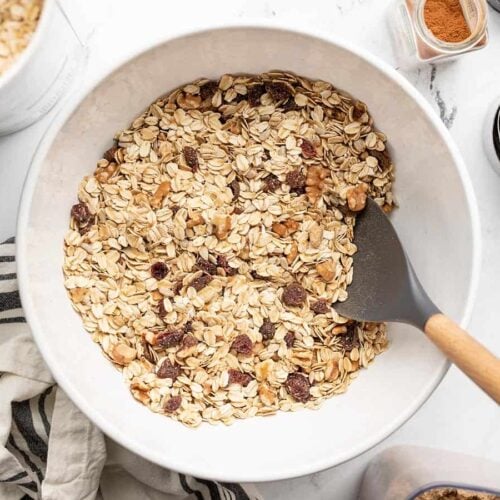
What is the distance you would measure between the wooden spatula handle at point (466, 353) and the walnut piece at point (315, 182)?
0.79 feet

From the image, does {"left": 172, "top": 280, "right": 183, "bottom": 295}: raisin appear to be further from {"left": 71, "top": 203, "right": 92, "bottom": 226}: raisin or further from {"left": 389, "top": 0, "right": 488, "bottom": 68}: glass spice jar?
{"left": 389, "top": 0, "right": 488, "bottom": 68}: glass spice jar

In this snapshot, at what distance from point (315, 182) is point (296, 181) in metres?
0.03

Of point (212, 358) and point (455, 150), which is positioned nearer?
point (455, 150)

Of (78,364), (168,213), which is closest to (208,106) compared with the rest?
(168,213)

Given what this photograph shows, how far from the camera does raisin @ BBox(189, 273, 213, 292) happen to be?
1020 millimetres

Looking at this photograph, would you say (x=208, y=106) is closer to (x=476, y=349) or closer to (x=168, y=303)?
(x=168, y=303)

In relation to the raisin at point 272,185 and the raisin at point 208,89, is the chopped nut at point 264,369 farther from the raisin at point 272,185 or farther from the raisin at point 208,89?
the raisin at point 208,89

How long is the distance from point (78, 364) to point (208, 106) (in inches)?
15.1

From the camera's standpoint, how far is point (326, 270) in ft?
3.34

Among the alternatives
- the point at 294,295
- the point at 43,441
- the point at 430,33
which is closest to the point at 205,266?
the point at 294,295

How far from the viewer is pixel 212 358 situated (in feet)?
3.33

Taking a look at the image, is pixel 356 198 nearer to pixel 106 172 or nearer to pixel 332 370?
pixel 332 370

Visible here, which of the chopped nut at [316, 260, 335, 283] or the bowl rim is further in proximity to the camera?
the chopped nut at [316, 260, 335, 283]

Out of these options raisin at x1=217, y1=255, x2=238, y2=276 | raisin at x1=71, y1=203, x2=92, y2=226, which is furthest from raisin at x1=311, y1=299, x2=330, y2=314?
raisin at x1=71, y1=203, x2=92, y2=226
